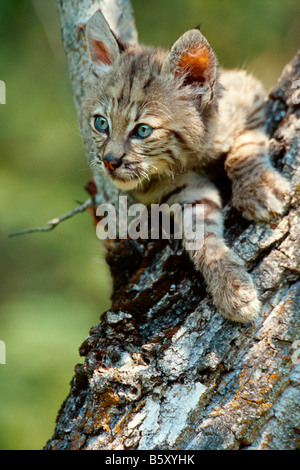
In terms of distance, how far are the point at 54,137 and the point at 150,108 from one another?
2.99m

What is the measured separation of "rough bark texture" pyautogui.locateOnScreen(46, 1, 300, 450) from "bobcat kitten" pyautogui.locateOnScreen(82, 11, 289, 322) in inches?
5.0

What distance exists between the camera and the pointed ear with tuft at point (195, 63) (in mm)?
2545

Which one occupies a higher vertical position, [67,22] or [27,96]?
[67,22]

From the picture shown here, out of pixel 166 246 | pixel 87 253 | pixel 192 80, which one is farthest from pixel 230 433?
pixel 87 253

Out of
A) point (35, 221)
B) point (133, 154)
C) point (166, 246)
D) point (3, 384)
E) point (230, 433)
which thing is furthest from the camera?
point (35, 221)

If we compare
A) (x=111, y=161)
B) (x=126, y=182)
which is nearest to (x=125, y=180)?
(x=126, y=182)

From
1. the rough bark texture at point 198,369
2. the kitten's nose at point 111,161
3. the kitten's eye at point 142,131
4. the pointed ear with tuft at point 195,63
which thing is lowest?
the rough bark texture at point 198,369

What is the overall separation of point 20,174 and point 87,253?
3.91 feet

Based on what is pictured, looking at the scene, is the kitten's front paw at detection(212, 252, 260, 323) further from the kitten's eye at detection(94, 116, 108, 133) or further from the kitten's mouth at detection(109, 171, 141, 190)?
the kitten's eye at detection(94, 116, 108, 133)

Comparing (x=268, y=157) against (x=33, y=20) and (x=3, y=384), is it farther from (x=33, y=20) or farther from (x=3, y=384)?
(x=33, y=20)

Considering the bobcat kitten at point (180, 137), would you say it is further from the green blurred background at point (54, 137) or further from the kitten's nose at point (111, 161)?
the green blurred background at point (54, 137)

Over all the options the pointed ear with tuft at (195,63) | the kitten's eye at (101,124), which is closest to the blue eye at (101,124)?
the kitten's eye at (101,124)

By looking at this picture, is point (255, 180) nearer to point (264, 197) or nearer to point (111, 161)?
point (264, 197)

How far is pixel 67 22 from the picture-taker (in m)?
3.02
